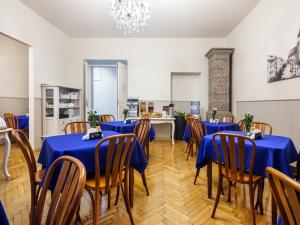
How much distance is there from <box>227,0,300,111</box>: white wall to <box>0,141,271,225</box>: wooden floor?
1.75m

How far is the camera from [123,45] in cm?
587

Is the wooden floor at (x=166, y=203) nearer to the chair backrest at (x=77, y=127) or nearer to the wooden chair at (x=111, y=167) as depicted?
the wooden chair at (x=111, y=167)

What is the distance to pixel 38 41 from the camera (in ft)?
14.8

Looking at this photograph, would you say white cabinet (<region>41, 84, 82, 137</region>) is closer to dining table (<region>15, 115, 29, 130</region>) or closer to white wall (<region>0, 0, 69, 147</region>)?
white wall (<region>0, 0, 69, 147</region>)

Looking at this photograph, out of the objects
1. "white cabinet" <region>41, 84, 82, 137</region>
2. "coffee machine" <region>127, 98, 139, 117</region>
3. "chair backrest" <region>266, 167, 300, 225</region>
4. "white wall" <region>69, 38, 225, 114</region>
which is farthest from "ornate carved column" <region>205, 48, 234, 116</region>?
"chair backrest" <region>266, 167, 300, 225</region>

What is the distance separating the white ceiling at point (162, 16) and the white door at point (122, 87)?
0.99m

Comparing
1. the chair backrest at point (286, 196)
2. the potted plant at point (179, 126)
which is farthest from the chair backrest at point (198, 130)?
the chair backrest at point (286, 196)

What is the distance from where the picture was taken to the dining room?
1680mm

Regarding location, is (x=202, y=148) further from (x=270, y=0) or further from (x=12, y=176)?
(x=270, y=0)

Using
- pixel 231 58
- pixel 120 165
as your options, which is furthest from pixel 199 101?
pixel 120 165

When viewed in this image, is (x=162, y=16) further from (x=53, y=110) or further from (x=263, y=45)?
(x=53, y=110)

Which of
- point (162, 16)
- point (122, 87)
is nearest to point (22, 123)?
point (122, 87)

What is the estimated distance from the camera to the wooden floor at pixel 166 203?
1.89 metres

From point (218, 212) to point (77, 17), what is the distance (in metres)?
4.90
